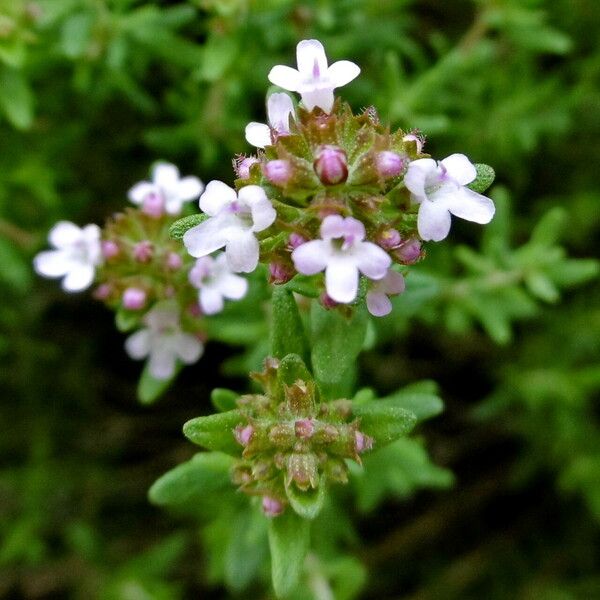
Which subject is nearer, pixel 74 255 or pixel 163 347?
pixel 74 255

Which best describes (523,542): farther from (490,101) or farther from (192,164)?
(192,164)

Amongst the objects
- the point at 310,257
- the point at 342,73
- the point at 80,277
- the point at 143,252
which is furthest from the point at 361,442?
the point at 80,277

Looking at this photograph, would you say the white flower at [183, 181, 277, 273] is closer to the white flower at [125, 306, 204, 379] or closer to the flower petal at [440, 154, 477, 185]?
the flower petal at [440, 154, 477, 185]

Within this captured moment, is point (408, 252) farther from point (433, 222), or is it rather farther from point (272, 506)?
point (272, 506)

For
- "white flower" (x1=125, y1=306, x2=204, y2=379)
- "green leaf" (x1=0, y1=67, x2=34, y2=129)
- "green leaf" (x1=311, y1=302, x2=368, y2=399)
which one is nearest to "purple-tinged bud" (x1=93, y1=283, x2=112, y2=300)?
"white flower" (x1=125, y1=306, x2=204, y2=379)

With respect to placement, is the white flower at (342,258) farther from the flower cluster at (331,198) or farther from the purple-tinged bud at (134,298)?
the purple-tinged bud at (134,298)

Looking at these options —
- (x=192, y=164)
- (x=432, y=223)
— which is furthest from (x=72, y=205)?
(x=432, y=223)

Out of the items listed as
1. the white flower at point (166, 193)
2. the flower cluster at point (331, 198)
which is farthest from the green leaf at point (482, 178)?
the white flower at point (166, 193)
